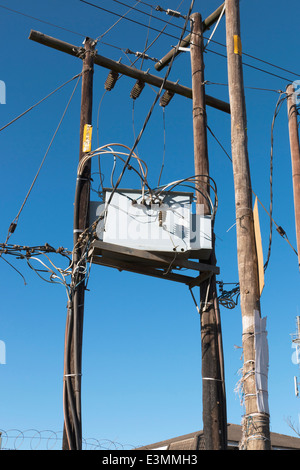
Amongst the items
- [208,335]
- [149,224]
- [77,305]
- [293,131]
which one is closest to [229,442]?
[208,335]

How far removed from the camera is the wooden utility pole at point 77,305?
806 cm

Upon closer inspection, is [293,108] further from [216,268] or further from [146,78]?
[216,268]

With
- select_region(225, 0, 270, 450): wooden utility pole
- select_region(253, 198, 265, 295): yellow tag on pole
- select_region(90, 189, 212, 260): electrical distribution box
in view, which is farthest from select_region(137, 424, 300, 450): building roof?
select_region(253, 198, 265, 295): yellow tag on pole

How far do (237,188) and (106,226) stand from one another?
2.33m

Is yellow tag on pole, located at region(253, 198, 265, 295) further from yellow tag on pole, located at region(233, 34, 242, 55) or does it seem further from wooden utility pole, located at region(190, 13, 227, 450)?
yellow tag on pole, located at region(233, 34, 242, 55)

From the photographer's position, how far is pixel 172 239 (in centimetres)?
910

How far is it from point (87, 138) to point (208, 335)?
362 cm

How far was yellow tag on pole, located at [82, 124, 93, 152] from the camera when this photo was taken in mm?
9523

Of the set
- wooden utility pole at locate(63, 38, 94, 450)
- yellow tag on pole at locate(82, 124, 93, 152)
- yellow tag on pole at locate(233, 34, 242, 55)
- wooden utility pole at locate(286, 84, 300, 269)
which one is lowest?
wooden utility pole at locate(63, 38, 94, 450)

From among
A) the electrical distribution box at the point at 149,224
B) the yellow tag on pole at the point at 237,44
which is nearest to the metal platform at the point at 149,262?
the electrical distribution box at the point at 149,224

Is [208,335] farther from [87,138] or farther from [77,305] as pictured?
[87,138]

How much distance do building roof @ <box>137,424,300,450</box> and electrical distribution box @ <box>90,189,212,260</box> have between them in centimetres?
403

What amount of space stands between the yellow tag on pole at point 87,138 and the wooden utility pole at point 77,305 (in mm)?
46
